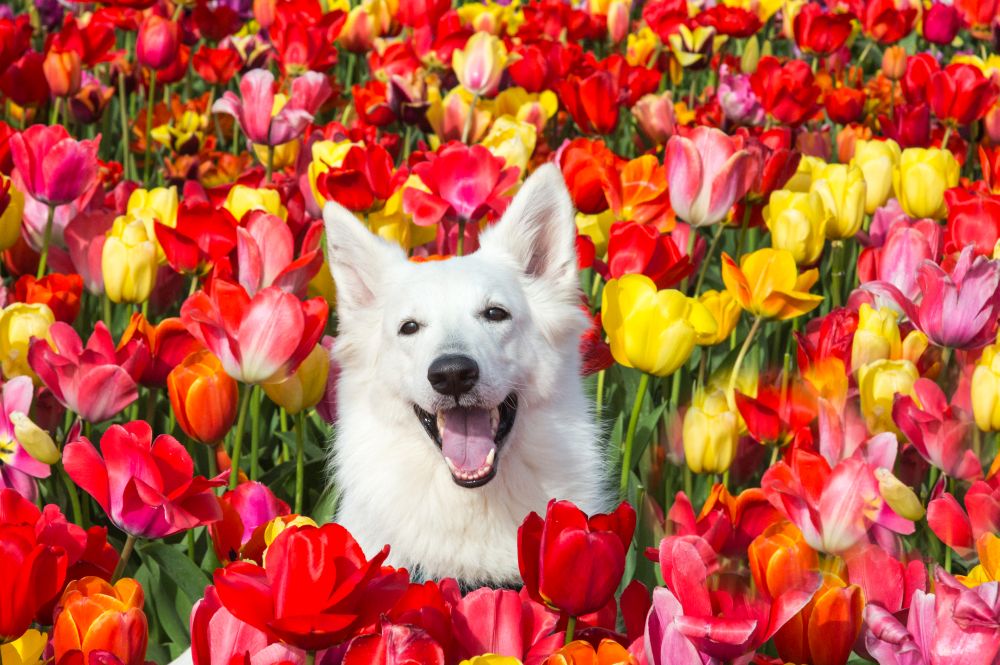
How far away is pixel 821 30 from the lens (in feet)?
19.7

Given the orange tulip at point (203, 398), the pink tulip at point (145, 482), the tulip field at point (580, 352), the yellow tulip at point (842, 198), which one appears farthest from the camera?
the yellow tulip at point (842, 198)

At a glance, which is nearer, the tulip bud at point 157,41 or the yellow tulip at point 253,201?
the yellow tulip at point 253,201

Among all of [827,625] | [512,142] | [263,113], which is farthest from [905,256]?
[263,113]

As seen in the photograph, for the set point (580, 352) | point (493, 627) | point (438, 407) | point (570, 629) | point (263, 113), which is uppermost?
point (493, 627)

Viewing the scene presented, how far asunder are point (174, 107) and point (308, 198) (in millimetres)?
1878

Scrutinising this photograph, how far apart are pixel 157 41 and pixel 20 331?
249 cm

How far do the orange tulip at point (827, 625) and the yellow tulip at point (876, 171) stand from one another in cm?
270

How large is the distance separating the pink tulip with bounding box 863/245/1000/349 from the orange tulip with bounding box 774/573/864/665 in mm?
1199

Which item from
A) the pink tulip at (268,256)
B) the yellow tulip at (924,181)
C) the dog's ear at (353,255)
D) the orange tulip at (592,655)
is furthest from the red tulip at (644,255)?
the orange tulip at (592,655)

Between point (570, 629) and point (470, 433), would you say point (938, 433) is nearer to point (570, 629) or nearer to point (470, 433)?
point (570, 629)

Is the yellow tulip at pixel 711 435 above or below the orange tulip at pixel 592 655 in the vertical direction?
below

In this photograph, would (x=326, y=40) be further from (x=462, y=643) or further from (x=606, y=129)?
(x=462, y=643)

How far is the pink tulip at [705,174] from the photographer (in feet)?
11.0

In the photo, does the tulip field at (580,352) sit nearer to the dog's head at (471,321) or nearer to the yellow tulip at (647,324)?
the yellow tulip at (647,324)
